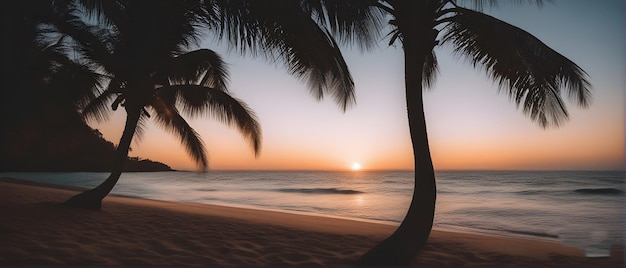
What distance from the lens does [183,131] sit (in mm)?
10703

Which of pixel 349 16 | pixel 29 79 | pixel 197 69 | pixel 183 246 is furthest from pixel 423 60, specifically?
pixel 197 69

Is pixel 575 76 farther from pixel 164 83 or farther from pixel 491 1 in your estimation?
pixel 164 83

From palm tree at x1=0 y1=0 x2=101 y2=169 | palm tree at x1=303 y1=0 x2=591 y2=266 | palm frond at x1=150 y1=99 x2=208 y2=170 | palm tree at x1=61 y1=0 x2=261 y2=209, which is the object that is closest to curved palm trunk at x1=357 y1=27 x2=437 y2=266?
palm tree at x1=303 y1=0 x2=591 y2=266

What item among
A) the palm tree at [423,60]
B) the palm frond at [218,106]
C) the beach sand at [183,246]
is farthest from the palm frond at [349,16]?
the palm frond at [218,106]

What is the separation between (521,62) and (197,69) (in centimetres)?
698

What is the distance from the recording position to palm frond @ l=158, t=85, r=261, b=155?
9.17 metres

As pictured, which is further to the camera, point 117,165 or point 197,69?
point 197,69

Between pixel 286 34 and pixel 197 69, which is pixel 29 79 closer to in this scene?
pixel 286 34

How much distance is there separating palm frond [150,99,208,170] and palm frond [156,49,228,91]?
78cm

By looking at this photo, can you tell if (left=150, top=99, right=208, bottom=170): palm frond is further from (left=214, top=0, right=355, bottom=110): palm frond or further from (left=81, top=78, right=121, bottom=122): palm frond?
(left=214, top=0, right=355, bottom=110): palm frond

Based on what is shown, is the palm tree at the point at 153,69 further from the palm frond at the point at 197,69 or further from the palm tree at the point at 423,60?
the palm tree at the point at 423,60

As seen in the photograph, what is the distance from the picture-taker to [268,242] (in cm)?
604

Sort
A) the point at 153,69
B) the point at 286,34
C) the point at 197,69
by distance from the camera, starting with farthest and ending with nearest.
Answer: the point at 197,69 < the point at 153,69 < the point at 286,34

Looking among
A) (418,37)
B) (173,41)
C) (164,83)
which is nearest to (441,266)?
(418,37)
